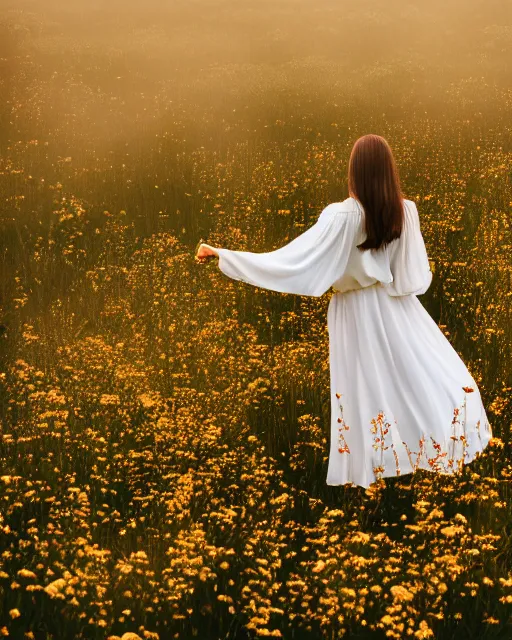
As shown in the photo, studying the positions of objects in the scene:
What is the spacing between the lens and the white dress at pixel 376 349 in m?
5.05

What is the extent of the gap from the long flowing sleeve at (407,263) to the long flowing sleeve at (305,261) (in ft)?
1.21

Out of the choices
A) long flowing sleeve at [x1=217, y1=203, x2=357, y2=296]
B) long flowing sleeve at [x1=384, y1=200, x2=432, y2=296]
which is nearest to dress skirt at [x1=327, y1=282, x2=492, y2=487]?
long flowing sleeve at [x1=384, y1=200, x2=432, y2=296]

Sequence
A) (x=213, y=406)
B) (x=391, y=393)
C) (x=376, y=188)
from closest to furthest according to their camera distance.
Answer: (x=376, y=188) < (x=391, y=393) < (x=213, y=406)

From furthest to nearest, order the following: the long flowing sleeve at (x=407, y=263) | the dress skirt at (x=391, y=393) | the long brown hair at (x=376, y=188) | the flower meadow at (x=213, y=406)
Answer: the long flowing sleeve at (x=407, y=263) < the dress skirt at (x=391, y=393) < the long brown hair at (x=376, y=188) < the flower meadow at (x=213, y=406)

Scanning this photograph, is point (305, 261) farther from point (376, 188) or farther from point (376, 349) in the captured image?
point (376, 349)

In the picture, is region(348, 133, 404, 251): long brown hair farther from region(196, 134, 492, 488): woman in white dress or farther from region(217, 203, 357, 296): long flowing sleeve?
region(217, 203, 357, 296): long flowing sleeve

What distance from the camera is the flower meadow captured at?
3492mm

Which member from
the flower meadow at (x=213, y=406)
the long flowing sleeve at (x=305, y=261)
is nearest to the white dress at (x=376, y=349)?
the long flowing sleeve at (x=305, y=261)

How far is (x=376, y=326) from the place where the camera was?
5230 millimetres

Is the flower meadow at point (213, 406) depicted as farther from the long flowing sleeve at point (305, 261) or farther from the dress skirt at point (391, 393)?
the long flowing sleeve at point (305, 261)

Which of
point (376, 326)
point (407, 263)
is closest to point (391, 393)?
point (376, 326)

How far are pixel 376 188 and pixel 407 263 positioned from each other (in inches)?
22.0

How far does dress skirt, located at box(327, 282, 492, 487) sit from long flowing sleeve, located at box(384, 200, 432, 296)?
107mm

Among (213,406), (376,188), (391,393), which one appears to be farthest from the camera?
(213,406)
